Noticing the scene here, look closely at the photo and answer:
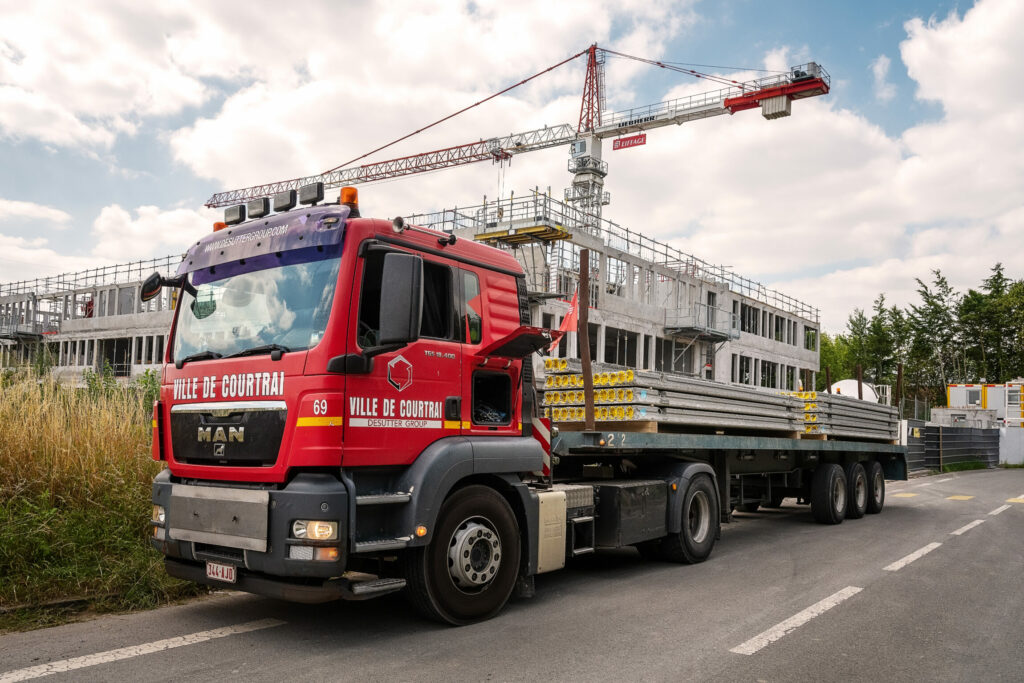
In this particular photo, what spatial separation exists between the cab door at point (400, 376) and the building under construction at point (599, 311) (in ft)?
54.6

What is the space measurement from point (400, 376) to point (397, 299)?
645 millimetres

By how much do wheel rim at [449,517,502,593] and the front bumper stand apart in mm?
1003

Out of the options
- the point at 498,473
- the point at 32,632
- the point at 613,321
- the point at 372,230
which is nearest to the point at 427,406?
the point at 498,473

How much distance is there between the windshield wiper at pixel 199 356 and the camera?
218 inches

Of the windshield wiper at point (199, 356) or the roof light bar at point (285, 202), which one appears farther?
the roof light bar at point (285, 202)

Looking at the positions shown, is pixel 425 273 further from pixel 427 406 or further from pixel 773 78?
pixel 773 78

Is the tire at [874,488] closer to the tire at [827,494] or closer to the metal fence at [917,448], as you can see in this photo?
the tire at [827,494]

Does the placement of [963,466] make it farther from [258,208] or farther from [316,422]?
[316,422]

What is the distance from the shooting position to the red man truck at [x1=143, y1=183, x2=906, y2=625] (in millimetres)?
4969

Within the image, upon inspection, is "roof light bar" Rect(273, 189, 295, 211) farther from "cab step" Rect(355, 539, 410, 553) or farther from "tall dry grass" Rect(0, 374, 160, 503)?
"tall dry grass" Rect(0, 374, 160, 503)

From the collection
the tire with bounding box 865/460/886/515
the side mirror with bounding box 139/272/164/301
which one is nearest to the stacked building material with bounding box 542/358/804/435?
the side mirror with bounding box 139/272/164/301

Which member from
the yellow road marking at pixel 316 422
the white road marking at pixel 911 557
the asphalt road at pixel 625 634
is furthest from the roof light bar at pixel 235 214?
the white road marking at pixel 911 557

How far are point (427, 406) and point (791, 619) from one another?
129 inches

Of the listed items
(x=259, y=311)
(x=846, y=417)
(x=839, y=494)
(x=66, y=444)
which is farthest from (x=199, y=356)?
(x=846, y=417)
